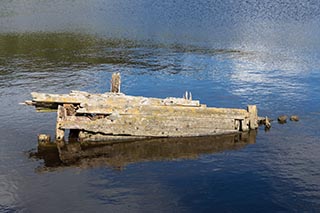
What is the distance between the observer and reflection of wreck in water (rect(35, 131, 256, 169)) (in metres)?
32.3

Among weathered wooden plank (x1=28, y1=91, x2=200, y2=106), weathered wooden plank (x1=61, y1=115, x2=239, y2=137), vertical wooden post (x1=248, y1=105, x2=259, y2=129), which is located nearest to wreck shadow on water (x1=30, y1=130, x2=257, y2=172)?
weathered wooden plank (x1=61, y1=115, x2=239, y2=137)

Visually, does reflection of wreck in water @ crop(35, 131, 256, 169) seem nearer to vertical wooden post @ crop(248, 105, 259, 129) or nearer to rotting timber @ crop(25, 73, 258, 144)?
rotting timber @ crop(25, 73, 258, 144)

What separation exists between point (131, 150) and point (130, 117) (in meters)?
2.49

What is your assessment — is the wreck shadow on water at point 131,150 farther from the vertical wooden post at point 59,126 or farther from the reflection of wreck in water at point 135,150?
the vertical wooden post at point 59,126

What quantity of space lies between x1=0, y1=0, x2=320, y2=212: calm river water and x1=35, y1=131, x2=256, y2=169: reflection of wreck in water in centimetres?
16

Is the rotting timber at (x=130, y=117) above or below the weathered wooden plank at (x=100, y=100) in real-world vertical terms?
below

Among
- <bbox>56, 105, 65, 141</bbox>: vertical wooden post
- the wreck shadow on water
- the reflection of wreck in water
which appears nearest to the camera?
the wreck shadow on water

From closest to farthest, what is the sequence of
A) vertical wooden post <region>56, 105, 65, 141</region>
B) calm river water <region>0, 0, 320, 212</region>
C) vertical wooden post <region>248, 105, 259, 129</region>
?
calm river water <region>0, 0, 320, 212</region>
vertical wooden post <region>56, 105, 65, 141</region>
vertical wooden post <region>248, 105, 259, 129</region>

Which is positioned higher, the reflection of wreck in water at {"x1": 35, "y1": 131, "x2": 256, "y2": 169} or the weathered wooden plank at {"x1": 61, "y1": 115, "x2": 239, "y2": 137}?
the weathered wooden plank at {"x1": 61, "y1": 115, "x2": 239, "y2": 137}

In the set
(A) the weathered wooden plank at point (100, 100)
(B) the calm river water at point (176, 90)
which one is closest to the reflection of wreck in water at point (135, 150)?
(B) the calm river water at point (176, 90)

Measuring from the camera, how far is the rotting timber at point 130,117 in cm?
3459

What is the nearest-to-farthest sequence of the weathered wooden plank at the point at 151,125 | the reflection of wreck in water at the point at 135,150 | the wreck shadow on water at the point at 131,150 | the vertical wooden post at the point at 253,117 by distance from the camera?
1. the wreck shadow on water at the point at 131,150
2. the reflection of wreck in water at the point at 135,150
3. the weathered wooden plank at the point at 151,125
4. the vertical wooden post at the point at 253,117

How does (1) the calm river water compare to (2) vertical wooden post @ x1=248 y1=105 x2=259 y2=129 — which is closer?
(1) the calm river water

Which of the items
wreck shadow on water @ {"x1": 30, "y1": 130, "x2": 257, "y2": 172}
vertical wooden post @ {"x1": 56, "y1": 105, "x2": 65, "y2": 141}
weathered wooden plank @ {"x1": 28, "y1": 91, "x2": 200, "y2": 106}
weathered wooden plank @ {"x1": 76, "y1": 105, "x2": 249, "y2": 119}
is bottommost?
wreck shadow on water @ {"x1": 30, "y1": 130, "x2": 257, "y2": 172}
